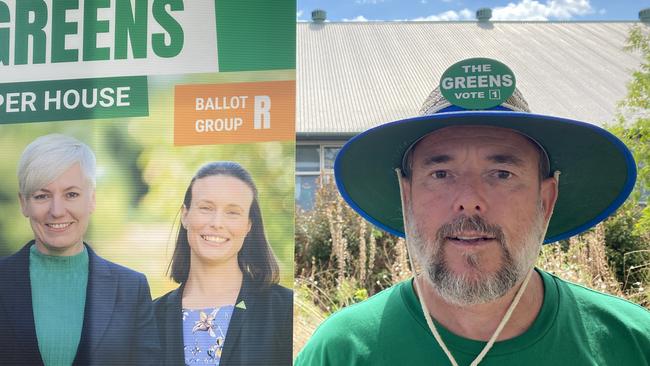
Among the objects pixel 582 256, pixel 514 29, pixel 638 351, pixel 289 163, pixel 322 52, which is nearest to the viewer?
pixel 638 351

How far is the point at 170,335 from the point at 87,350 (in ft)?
1.00

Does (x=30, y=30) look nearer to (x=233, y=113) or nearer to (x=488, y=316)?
(x=233, y=113)

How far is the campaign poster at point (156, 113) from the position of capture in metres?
2.09

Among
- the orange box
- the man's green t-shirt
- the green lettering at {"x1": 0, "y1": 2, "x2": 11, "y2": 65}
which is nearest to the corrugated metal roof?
the green lettering at {"x1": 0, "y1": 2, "x2": 11, "y2": 65}

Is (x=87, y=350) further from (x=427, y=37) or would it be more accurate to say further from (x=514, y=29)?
(x=514, y=29)

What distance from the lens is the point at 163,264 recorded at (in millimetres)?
2180

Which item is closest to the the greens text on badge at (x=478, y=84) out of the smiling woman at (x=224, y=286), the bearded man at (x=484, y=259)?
the bearded man at (x=484, y=259)

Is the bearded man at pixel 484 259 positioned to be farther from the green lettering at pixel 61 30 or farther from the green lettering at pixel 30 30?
the green lettering at pixel 30 30

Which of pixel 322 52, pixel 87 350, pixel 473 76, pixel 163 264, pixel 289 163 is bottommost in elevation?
pixel 87 350

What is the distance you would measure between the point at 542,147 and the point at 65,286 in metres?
1.72

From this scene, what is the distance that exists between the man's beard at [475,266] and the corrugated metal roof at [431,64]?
12.6 m

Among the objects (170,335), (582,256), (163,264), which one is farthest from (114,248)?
(582,256)

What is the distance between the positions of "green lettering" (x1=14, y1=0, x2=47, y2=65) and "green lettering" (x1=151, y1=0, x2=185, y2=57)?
16.7 inches

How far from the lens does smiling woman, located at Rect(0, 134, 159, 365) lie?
2189 millimetres
